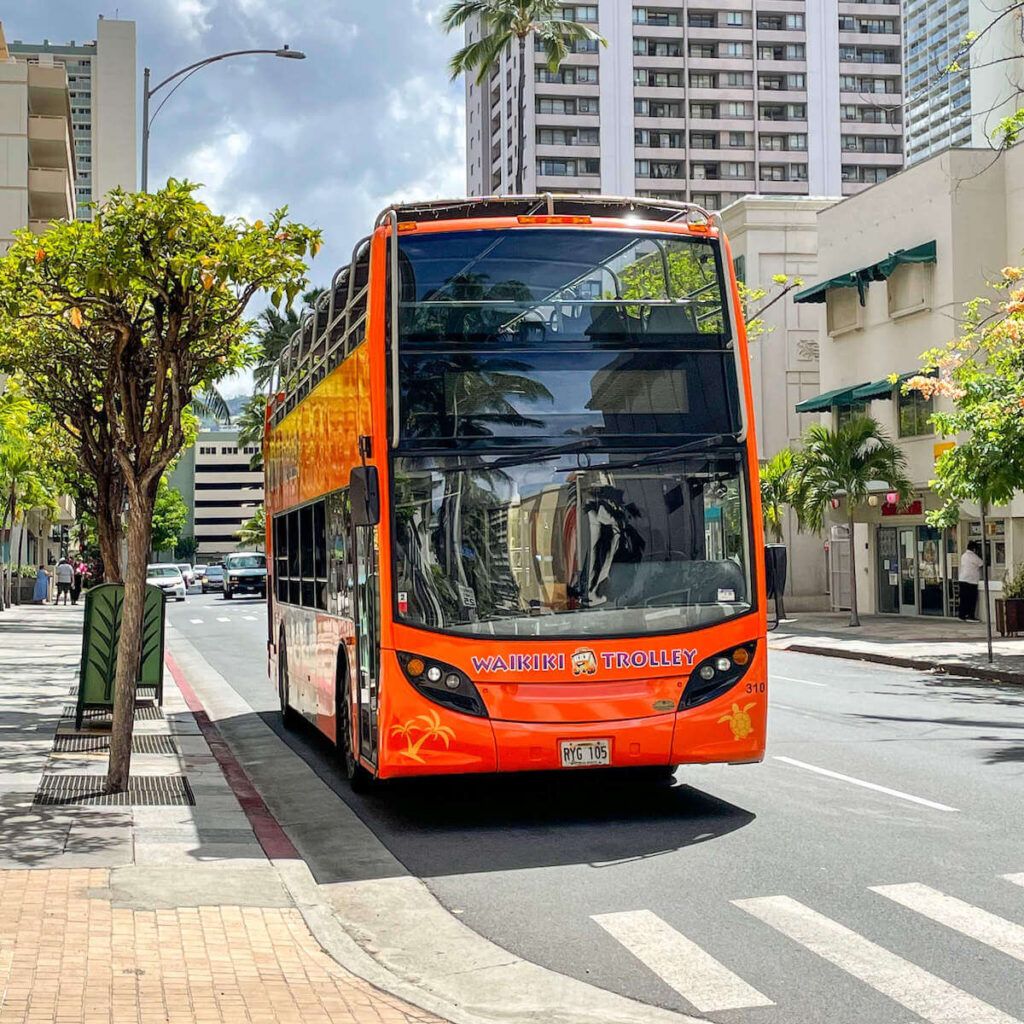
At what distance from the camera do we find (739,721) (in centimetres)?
1032

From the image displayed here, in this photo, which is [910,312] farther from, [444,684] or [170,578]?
[170,578]

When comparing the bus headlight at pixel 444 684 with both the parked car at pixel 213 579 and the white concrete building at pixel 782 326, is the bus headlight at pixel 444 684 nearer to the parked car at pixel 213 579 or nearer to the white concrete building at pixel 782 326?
the white concrete building at pixel 782 326

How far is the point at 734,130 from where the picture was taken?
335ft

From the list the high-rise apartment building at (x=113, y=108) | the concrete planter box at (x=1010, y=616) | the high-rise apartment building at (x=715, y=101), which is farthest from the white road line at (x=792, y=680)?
the high-rise apartment building at (x=113, y=108)

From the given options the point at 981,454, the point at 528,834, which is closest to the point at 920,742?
the point at 528,834

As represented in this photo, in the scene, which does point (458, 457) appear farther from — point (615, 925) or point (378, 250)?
point (615, 925)

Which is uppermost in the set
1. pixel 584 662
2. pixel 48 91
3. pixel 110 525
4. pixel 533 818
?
pixel 48 91

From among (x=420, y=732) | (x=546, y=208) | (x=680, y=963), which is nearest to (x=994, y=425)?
(x=546, y=208)

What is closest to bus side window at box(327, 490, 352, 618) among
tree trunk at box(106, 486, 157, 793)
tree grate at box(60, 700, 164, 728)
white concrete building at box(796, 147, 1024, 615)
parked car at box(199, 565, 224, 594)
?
tree trunk at box(106, 486, 157, 793)

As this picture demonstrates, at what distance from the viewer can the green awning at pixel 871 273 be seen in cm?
3728

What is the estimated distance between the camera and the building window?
37.7 m

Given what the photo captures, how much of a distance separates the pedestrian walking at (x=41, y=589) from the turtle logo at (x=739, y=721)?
168ft

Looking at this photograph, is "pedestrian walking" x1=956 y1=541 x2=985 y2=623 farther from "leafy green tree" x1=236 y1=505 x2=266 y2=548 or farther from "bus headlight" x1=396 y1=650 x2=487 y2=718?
"leafy green tree" x1=236 y1=505 x2=266 y2=548

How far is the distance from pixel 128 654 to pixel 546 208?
15.5 feet
